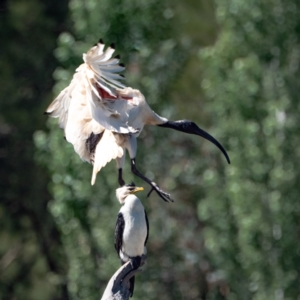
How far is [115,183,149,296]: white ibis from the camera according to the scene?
22.1ft

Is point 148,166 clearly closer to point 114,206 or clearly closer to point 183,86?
point 114,206

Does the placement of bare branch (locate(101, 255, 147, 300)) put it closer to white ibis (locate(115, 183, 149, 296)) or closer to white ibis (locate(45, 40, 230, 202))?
white ibis (locate(115, 183, 149, 296))

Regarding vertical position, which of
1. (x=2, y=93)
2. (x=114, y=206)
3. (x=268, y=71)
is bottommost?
(x=2, y=93)

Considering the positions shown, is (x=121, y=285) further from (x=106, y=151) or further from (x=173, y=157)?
(x=173, y=157)

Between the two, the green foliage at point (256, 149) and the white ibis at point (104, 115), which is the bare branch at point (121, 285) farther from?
the green foliage at point (256, 149)

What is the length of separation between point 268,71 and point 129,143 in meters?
8.07

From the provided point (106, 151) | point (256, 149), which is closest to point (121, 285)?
point (106, 151)

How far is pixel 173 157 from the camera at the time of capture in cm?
1719

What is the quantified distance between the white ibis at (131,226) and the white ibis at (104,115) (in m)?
0.15

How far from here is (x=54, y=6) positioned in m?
18.3

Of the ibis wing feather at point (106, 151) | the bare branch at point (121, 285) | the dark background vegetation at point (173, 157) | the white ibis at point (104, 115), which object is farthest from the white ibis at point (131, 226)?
A: the dark background vegetation at point (173, 157)

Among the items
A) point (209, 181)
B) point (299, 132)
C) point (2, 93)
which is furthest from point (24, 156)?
point (299, 132)

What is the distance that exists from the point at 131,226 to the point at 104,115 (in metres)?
0.76

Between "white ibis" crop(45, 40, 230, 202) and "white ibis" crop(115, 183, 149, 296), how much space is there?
6.0 inches
